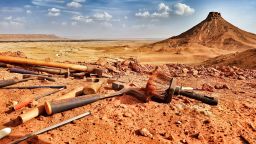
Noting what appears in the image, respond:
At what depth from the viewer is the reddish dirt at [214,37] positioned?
3884 centimetres

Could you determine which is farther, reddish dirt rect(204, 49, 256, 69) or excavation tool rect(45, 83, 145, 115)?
reddish dirt rect(204, 49, 256, 69)

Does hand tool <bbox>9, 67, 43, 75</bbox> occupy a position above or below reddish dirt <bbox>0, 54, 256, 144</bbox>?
above

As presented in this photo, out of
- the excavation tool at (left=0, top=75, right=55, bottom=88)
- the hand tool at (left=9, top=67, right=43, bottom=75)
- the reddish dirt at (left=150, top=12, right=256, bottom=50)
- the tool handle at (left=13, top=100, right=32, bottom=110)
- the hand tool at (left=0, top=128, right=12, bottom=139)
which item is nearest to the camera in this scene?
the hand tool at (left=0, top=128, right=12, bottom=139)

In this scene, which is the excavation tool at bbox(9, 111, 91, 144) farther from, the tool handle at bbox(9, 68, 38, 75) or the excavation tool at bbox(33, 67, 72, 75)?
the tool handle at bbox(9, 68, 38, 75)

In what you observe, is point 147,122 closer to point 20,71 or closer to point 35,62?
point 35,62

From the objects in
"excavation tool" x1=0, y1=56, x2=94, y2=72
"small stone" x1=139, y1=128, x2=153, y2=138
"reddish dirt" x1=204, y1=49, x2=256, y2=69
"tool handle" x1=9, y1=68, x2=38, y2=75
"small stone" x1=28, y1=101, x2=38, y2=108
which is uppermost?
"excavation tool" x1=0, y1=56, x2=94, y2=72

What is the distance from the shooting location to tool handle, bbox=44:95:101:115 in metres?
4.85

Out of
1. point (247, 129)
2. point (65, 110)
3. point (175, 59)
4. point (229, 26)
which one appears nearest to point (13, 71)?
point (65, 110)

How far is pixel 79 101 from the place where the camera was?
5.18 meters

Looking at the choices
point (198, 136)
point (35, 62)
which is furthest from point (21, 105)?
point (198, 136)

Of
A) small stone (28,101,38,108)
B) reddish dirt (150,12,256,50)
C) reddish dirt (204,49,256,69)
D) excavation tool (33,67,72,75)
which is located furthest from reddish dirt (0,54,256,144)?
reddish dirt (150,12,256,50)

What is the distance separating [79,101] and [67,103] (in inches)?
8.5

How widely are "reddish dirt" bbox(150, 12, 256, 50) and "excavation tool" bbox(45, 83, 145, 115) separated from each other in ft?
105

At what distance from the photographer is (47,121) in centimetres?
481
